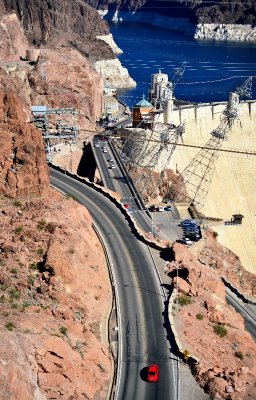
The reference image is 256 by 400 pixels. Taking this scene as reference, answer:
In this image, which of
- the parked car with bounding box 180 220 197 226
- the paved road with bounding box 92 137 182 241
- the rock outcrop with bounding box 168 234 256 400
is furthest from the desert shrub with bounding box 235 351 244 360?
the parked car with bounding box 180 220 197 226

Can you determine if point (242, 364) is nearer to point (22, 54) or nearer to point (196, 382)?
point (196, 382)

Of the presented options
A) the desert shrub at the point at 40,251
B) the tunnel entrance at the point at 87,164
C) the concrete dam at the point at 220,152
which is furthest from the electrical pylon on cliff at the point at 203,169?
the desert shrub at the point at 40,251

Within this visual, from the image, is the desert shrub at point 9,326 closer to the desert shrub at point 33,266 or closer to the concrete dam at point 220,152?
the desert shrub at point 33,266

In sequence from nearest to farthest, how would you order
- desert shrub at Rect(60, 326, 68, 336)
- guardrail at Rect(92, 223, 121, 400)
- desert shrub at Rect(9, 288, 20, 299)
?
guardrail at Rect(92, 223, 121, 400), desert shrub at Rect(60, 326, 68, 336), desert shrub at Rect(9, 288, 20, 299)

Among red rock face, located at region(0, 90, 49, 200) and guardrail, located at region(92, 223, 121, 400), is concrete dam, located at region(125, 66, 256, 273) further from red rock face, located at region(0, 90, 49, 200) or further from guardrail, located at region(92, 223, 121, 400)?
red rock face, located at region(0, 90, 49, 200)

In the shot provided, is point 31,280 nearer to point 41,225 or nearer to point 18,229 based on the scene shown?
point 18,229

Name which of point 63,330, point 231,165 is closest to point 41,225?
point 63,330

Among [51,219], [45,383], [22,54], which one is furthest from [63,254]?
[22,54]
